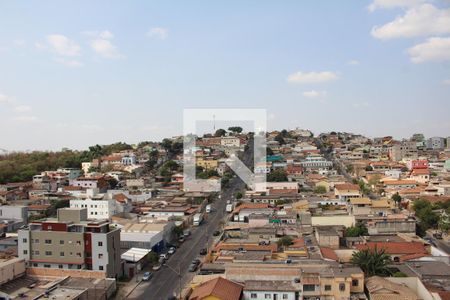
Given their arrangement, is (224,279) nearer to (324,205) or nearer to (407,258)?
(407,258)

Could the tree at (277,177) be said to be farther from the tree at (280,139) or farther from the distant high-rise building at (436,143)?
the distant high-rise building at (436,143)

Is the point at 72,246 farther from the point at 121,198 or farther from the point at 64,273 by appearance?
the point at 121,198

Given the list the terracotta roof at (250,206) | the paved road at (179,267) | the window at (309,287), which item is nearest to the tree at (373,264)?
the window at (309,287)

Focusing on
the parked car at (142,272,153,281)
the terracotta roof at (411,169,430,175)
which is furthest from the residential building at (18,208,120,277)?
the terracotta roof at (411,169,430,175)

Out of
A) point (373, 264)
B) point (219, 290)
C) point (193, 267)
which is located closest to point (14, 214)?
point (193, 267)

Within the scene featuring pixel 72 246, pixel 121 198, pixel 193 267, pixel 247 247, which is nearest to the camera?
pixel 72 246

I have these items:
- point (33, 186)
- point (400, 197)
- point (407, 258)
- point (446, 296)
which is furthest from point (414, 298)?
point (33, 186)

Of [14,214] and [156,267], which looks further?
[14,214]
